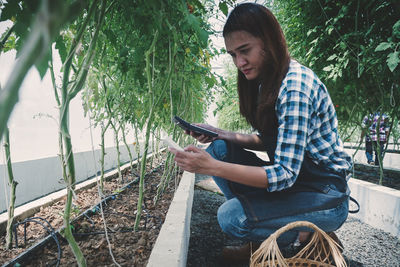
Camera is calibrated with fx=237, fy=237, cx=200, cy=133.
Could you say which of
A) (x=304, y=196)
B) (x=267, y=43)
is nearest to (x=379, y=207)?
(x=304, y=196)

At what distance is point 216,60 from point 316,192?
175 centimetres

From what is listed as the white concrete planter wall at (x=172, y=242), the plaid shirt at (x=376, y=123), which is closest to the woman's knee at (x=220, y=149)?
the white concrete planter wall at (x=172, y=242)

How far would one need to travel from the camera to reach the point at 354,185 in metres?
2.32

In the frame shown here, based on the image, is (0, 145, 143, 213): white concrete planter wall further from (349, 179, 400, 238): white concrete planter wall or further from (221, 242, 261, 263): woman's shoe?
(349, 179, 400, 238): white concrete planter wall

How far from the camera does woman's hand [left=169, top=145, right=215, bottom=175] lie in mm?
962

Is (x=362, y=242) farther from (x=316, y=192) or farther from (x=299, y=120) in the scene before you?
(x=299, y=120)

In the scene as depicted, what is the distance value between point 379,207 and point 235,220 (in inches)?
58.7

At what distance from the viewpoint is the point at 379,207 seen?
6.45 ft

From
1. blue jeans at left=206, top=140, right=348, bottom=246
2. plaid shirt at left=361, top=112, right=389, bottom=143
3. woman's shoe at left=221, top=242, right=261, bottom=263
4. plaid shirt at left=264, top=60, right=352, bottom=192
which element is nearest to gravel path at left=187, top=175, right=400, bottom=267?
woman's shoe at left=221, top=242, right=261, bottom=263

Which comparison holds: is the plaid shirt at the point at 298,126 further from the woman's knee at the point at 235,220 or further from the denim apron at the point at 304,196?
the woman's knee at the point at 235,220

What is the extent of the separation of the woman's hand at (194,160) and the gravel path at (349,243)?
2.35 ft

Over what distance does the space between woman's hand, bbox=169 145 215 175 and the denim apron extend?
375 millimetres

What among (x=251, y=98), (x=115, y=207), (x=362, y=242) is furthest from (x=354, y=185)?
(x=115, y=207)

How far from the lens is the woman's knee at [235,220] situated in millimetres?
1232
